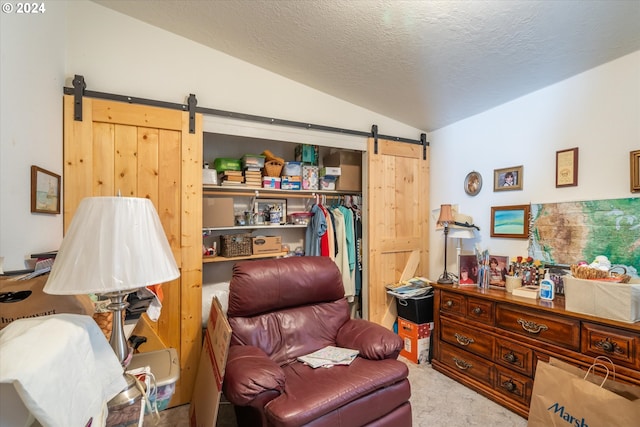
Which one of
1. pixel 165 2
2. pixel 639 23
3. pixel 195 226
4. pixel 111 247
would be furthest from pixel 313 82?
pixel 111 247

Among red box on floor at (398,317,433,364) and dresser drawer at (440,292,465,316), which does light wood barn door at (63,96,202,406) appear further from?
dresser drawer at (440,292,465,316)

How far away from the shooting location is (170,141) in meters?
2.22

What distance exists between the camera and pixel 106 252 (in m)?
0.89

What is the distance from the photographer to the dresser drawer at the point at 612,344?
1553mm

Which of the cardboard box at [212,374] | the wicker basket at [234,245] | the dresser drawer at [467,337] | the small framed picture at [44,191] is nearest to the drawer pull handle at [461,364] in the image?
the dresser drawer at [467,337]

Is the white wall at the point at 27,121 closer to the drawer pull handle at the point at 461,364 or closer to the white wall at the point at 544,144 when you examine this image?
the drawer pull handle at the point at 461,364

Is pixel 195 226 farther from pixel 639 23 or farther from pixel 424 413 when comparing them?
pixel 639 23

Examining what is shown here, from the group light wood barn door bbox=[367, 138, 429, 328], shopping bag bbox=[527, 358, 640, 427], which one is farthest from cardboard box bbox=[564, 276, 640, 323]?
light wood barn door bbox=[367, 138, 429, 328]

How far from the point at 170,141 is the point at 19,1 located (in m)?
1.02

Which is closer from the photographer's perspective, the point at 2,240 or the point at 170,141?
the point at 2,240

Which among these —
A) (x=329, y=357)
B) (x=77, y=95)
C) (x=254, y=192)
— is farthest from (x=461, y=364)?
Result: (x=77, y=95)

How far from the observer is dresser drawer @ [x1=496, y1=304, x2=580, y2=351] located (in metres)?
1.79

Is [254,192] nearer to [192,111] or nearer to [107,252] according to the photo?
[192,111]

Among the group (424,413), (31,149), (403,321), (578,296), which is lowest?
(424,413)
